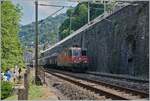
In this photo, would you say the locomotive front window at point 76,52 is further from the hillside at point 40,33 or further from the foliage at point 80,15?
the foliage at point 80,15

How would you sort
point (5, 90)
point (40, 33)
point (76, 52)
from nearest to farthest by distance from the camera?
point (5, 90), point (76, 52), point (40, 33)

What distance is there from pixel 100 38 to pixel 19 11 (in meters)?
14.0

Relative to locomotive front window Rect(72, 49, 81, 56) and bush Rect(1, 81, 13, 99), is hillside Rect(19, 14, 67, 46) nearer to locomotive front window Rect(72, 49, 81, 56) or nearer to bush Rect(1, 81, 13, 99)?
locomotive front window Rect(72, 49, 81, 56)

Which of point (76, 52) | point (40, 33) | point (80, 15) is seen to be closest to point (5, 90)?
point (76, 52)

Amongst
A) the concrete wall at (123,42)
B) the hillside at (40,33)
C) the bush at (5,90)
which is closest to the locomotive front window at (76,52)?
the concrete wall at (123,42)

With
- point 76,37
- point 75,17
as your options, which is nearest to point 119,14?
point 76,37

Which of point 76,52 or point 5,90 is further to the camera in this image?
point 76,52

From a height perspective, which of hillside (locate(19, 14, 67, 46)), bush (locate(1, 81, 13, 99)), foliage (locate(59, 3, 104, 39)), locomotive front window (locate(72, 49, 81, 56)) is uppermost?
foliage (locate(59, 3, 104, 39))

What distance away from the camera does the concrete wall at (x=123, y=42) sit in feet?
113

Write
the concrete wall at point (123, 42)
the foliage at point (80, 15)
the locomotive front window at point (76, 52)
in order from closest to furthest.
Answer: the concrete wall at point (123, 42) → the locomotive front window at point (76, 52) → the foliage at point (80, 15)

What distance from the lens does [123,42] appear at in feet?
132

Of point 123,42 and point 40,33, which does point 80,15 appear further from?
point 123,42

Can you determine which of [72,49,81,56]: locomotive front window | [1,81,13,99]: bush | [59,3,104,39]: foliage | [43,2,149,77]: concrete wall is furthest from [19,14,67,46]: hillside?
[1,81,13,99]: bush

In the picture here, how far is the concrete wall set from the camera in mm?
34406
